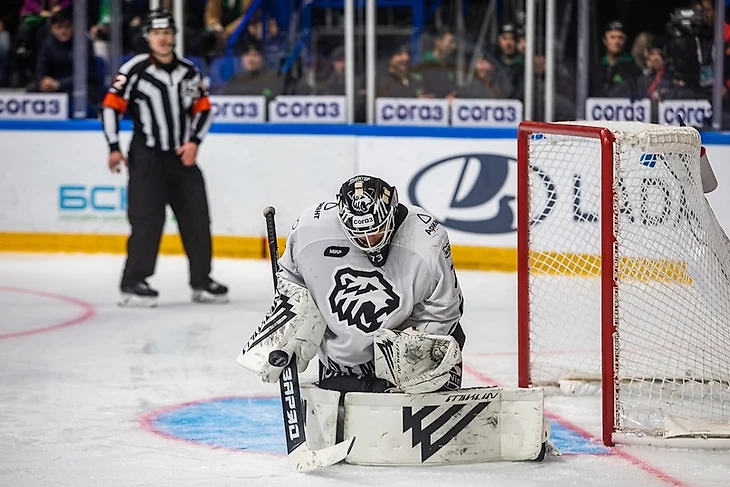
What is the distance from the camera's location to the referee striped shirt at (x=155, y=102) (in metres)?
6.39

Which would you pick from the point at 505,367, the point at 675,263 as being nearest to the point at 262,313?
the point at 505,367

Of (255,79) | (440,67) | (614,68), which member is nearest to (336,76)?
(255,79)

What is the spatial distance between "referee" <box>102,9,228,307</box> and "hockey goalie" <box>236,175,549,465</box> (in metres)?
2.81

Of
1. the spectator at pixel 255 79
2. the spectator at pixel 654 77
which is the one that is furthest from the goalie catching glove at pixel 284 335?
the spectator at pixel 255 79

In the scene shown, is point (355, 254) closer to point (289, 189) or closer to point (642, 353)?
point (642, 353)

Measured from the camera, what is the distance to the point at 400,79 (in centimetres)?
807

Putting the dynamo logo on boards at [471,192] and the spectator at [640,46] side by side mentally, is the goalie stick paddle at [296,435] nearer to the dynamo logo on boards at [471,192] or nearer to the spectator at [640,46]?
the dynamo logo on boards at [471,192]

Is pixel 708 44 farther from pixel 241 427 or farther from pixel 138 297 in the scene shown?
pixel 241 427

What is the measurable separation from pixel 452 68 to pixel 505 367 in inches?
130

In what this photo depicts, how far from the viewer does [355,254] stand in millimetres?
3670

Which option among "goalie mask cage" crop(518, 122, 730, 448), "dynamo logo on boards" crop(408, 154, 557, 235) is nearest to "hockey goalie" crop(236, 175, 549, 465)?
"goalie mask cage" crop(518, 122, 730, 448)

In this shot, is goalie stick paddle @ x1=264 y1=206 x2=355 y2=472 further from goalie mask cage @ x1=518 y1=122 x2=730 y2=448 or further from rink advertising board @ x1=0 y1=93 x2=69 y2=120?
rink advertising board @ x1=0 y1=93 x2=69 y2=120

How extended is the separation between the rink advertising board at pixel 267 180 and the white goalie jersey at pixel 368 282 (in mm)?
3915

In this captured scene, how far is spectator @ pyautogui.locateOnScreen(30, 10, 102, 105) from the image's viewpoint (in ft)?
27.7
